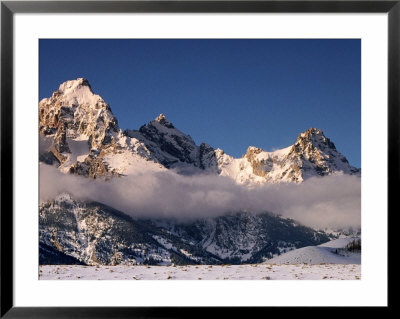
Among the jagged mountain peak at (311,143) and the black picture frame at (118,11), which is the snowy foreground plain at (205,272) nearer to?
the black picture frame at (118,11)

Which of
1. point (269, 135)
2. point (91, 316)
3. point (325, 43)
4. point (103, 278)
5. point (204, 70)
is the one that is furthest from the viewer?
point (269, 135)

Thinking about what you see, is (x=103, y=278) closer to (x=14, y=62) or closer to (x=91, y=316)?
(x=91, y=316)

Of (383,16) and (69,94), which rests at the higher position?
(69,94)

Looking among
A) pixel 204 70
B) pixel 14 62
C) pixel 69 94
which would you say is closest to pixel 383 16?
pixel 14 62

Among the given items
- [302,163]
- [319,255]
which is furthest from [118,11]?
[302,163]

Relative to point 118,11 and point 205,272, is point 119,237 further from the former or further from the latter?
point 118,11
